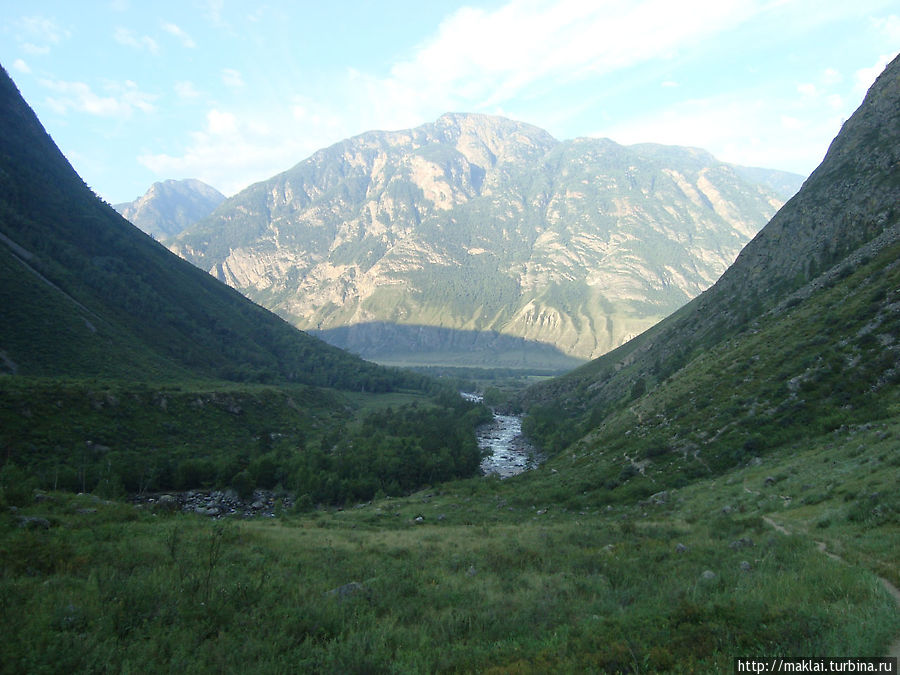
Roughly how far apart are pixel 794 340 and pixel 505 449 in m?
56.4

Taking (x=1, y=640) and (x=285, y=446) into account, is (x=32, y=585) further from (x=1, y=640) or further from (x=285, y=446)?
(x=285, y=446)

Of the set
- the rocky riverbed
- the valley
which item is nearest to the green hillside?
the valley

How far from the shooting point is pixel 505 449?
290ft

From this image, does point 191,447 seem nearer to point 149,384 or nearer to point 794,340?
point 149,384

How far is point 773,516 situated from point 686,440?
20.5 m

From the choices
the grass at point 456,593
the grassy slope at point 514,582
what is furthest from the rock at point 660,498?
the grass at point 456,593

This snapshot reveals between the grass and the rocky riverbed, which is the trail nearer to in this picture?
the grass

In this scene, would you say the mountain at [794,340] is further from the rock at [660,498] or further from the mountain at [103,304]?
the mountain at [103,304]

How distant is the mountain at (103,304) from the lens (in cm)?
8131

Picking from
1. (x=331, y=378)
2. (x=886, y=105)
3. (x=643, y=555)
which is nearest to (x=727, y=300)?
(x=886, y=105)

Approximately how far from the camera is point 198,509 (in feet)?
160

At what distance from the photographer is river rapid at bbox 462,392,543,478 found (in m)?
70.9

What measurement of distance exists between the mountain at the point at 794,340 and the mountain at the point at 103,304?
86.1 meters

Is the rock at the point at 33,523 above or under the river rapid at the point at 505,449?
above
